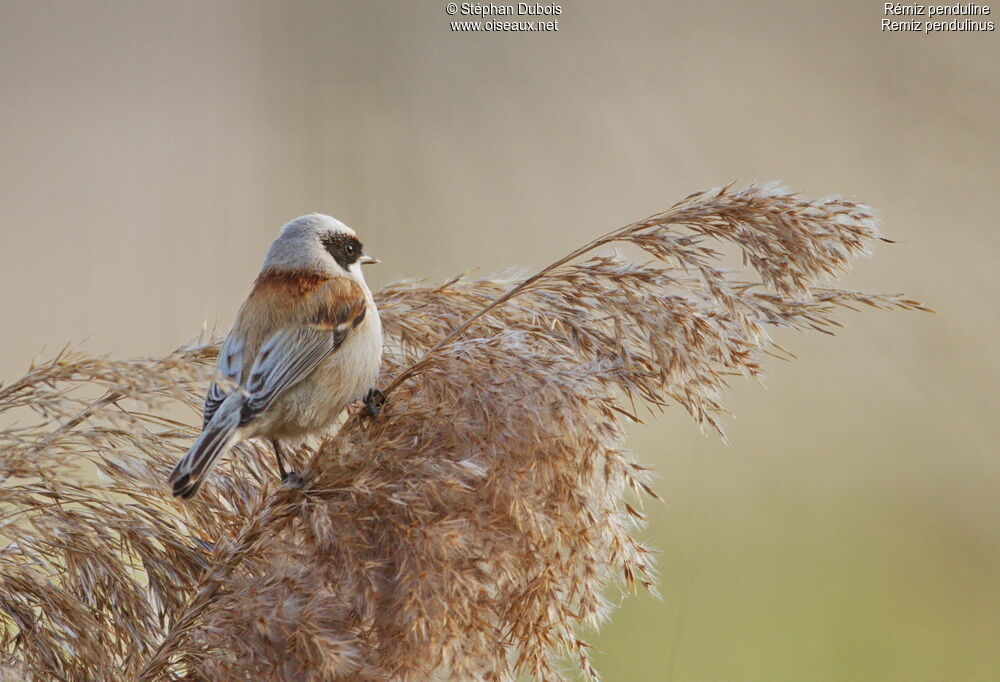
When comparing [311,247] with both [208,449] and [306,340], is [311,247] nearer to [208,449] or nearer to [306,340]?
[306,340]

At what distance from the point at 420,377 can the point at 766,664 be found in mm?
2060

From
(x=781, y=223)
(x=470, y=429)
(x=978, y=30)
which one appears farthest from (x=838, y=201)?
(x=978, y=30)

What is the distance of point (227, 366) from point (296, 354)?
14 centimetres

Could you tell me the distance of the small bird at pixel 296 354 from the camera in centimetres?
184

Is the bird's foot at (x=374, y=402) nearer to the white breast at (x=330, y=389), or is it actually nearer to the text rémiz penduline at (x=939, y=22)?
the white breast at (x=330, y=389)

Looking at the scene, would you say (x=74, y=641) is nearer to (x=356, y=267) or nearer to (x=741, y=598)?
(x=356, y=267)

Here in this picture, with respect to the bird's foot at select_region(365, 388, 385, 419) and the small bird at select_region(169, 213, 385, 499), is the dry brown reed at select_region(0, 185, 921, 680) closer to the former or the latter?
the bird's foot at select_region(365, 388, 385, 419)

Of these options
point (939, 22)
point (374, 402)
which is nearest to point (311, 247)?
point (374, 402)

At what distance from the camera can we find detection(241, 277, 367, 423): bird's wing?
1.95 m

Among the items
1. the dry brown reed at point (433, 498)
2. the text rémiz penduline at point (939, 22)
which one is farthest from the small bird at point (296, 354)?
the text rémiz penduline at point (939, 22)

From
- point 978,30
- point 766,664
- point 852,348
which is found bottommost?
point 766,664

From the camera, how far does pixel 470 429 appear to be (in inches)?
59.4

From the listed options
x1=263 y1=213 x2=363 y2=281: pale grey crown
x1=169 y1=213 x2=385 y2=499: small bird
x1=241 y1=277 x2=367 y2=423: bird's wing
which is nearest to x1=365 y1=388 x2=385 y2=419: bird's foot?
x1=169 y1=213 x2=385 y2=499: small bird

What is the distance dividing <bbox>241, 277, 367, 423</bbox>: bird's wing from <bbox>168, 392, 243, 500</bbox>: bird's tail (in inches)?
3.9
